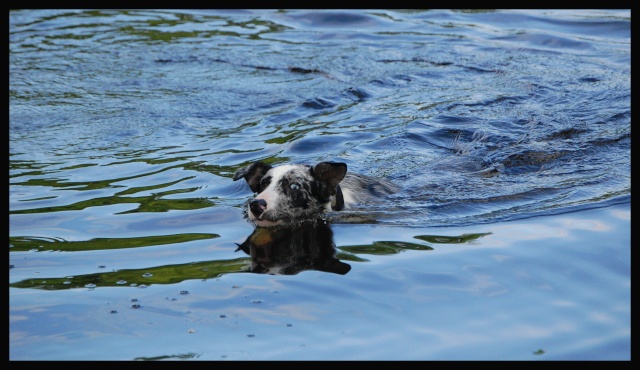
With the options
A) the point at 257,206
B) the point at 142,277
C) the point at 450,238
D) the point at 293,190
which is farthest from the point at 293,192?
the point at 142,277

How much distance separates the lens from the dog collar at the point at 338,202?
8352 mm

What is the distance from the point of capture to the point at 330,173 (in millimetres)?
8219

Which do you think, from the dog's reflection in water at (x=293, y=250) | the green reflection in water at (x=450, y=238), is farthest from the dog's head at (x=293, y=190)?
the green reflection in water at (x=450, y=238)

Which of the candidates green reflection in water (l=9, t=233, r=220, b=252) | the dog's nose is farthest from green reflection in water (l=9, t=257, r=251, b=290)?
the dog's nose

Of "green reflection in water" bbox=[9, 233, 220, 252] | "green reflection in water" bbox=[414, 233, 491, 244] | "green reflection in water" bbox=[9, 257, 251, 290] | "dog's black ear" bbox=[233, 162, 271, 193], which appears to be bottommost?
"green reflection in water" bbox=[9, 257, 251, 290]

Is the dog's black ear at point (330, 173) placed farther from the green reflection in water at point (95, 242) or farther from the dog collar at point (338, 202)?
the green reflection in water at point (95, 242)

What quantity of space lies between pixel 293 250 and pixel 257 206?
0.59 meters

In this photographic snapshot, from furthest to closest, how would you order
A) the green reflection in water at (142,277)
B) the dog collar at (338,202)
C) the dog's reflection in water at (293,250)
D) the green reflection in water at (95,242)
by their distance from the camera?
1. the dog collar at (338,202)
2. the green reflection in water at (95,242)
3. the dog's reflection in water at (293,250)
4. the green reflection in water at (142,277)

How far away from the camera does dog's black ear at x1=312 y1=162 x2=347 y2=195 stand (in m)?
8.10

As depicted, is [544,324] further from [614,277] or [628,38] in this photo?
[628,38]

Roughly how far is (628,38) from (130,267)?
44.2 feet

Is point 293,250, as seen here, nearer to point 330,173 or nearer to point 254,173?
point 330,173

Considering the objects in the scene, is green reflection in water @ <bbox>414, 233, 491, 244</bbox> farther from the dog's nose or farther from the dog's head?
the dog's nose

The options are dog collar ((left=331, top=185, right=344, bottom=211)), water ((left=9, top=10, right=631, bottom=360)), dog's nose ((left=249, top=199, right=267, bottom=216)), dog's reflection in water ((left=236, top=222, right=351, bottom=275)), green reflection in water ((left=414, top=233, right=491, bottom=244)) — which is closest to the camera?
water ((left=9, top=10, right=631, bottom=360))
